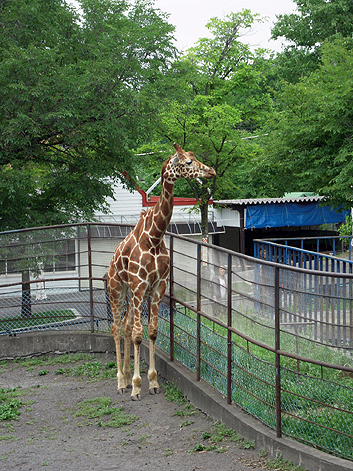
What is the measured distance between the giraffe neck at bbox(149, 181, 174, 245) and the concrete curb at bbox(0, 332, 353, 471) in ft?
Result: 6.21

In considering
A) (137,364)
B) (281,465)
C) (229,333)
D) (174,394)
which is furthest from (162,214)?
(281,465)

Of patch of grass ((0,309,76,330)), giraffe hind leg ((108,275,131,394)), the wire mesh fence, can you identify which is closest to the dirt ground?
giraffe hind leg ((108,275,131,394))

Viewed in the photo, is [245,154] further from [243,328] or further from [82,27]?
[243,328]

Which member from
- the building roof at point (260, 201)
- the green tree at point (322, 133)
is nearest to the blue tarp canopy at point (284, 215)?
the building roof at point (260, 201)

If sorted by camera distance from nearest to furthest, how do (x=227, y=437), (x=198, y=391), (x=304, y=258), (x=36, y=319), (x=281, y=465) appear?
(x=281, y=465)
(x=227, y=437)
(x=198, y=391)
(x=36, y=319)
(x=304, y=258)

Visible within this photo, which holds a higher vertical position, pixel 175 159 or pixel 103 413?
pixel 175 159

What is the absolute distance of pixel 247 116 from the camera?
24.4 metres

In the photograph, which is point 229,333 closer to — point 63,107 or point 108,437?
point 108,437

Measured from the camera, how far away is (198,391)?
6512 mm

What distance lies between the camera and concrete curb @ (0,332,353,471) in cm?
454

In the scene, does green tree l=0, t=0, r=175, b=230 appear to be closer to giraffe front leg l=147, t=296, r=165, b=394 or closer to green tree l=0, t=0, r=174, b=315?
green tree l=0, t=0, r=174, b=315

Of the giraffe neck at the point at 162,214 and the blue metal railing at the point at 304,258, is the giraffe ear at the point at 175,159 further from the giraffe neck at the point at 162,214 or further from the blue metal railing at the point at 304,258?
the blue metal railing at the point at 304,258

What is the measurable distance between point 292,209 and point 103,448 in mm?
21970

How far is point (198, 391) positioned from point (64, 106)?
7.73 meters
